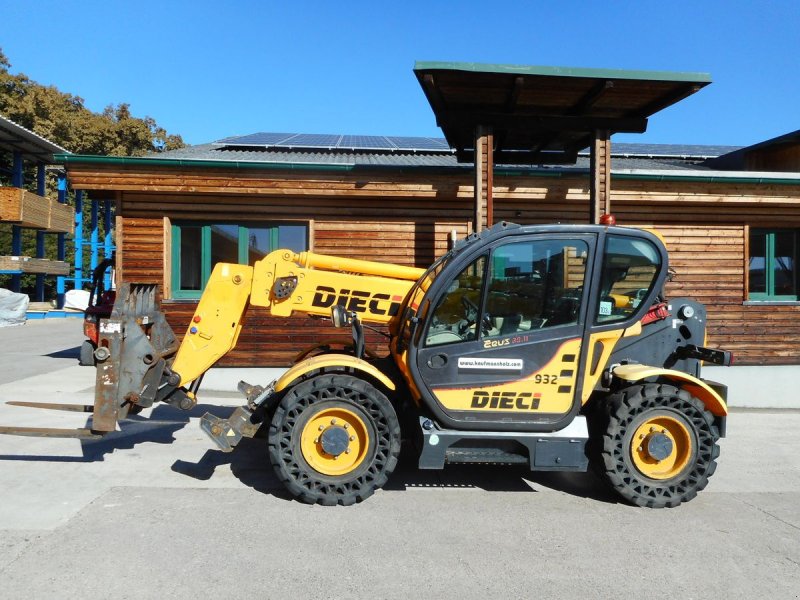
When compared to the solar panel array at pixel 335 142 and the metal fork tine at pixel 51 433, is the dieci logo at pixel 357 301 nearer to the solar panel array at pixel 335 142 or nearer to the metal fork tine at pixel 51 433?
the metal fork tine at pixel 51 433

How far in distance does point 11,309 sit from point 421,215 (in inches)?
746

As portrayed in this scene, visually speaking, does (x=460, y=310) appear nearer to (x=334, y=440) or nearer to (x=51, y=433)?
(x=334, y=440)

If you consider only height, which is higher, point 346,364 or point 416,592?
point 346,364

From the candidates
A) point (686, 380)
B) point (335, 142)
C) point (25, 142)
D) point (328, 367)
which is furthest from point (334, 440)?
point (25, 142)

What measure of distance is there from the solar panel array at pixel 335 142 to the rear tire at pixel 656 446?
929 centimetres

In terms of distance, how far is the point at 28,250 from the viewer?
33.7m

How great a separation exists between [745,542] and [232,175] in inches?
303

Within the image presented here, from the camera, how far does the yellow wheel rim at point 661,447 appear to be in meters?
4.41

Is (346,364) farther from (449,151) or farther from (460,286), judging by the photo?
(449,151)

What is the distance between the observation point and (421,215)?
30.2 ft

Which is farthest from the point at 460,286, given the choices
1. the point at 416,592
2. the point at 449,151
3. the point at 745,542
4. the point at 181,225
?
the point at 449,151

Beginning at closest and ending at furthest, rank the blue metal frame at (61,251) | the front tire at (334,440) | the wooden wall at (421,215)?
the front tire at (334,440), the wooden wall at (421,215), the blue metal frame at (61,251)

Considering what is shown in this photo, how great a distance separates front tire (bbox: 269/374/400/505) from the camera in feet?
14.1

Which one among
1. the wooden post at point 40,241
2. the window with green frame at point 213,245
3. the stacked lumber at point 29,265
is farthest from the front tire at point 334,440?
the wooden post at point 40,241
